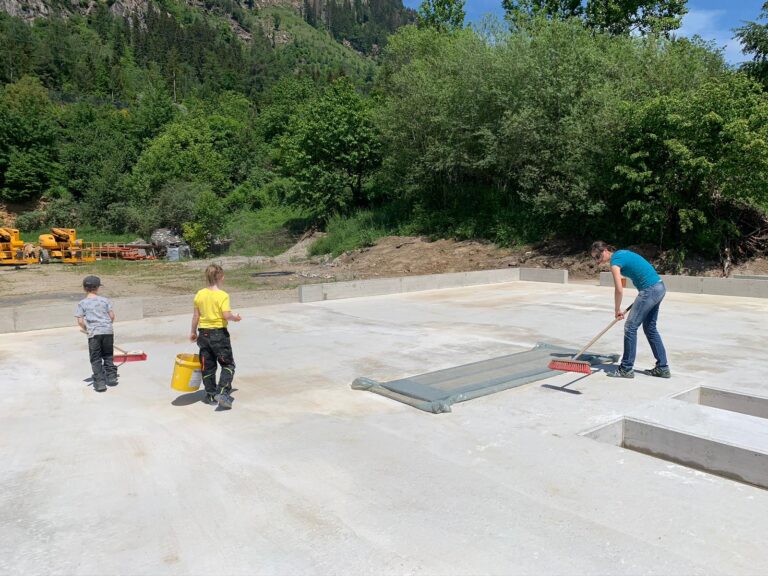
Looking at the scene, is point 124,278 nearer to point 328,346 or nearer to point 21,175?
point 328,346

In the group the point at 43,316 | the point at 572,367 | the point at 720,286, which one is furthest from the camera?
the point at 720,286

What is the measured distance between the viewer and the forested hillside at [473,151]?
19.6m

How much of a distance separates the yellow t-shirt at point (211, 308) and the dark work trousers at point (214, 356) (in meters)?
0.06

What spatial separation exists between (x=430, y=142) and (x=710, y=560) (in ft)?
91.1

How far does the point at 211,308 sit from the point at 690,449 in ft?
13.9

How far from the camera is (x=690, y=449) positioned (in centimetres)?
454

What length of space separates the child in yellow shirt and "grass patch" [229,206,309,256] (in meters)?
29.0

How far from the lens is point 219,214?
3456 cm

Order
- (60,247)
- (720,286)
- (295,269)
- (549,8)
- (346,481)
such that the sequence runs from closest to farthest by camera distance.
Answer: (346,481), (720,286), (295,269), (60,247), (549,8)

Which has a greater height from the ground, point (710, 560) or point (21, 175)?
point (21, 175)

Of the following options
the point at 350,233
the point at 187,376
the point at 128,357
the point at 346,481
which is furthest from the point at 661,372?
the point at 350,233

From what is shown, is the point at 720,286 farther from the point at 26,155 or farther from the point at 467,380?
the point at 26,155

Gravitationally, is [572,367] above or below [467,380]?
above

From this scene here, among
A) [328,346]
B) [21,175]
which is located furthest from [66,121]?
[328,346]
